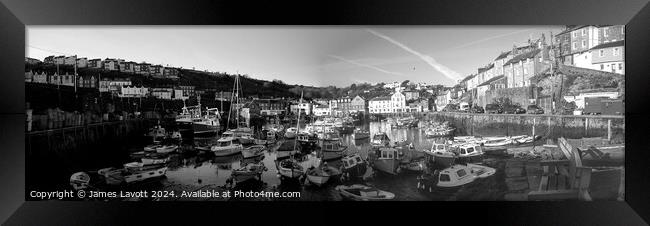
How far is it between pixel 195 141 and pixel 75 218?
51.9 inches

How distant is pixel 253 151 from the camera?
376 centimetres

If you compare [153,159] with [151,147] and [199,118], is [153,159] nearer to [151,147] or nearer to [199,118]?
[151,147]

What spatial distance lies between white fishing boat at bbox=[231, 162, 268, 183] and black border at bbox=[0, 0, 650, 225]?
26cm

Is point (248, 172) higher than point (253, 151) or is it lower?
lower

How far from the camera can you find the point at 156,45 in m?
3.58

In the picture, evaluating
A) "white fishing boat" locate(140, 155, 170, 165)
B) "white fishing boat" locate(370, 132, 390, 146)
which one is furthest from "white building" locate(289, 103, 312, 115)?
"white fishing boat" locate(140, 155, 170, 165)

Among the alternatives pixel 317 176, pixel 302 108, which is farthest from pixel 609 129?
pixel 302 108

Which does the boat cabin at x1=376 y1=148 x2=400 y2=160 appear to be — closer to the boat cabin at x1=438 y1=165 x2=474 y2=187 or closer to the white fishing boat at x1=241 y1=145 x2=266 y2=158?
the boat cabin at x1=438 y1=165 x2=474 y2=187

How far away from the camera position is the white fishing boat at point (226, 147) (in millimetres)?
3711

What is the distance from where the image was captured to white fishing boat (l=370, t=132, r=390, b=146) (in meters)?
3.76

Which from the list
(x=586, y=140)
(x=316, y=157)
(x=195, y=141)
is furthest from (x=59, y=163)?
(x=586, y=140)

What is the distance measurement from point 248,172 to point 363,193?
3.75 feet

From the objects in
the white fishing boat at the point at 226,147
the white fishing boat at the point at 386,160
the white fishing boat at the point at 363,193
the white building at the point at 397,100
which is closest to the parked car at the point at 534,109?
the white building at the point at 397,100
